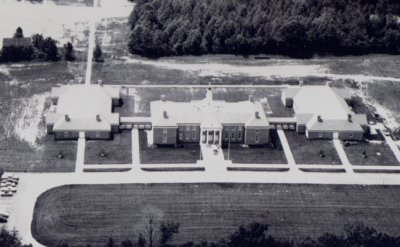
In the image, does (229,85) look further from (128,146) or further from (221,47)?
(128,146)

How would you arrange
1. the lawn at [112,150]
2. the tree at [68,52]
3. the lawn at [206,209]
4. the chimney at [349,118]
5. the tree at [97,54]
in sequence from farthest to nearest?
the tree at [97,54] → the tree at [68,52] → the chimney at [349,118] → the lawn at [112,150] → the lawn at [206,209]

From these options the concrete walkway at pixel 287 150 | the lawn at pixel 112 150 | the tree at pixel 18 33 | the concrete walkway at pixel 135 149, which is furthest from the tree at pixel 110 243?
the tree at pixel 18 33

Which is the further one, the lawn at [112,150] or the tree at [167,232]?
the lawn at [112,150]

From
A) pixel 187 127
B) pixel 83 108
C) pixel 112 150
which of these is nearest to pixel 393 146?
pixel 187 127

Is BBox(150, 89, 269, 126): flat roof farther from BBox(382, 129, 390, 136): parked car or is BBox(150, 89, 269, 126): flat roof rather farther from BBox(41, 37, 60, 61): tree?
BBox(41, 37, 60, 61): tree

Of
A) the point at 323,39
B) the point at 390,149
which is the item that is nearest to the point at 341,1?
the point at 323,39

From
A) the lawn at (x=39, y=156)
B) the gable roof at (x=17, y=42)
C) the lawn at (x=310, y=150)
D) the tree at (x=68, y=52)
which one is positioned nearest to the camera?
the lawn at (x=39, y=156)

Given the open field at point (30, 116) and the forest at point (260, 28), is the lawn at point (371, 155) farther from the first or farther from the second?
the open field at point (30, 116)

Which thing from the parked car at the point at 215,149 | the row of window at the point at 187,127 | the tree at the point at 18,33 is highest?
the tree at the point at 18,33
